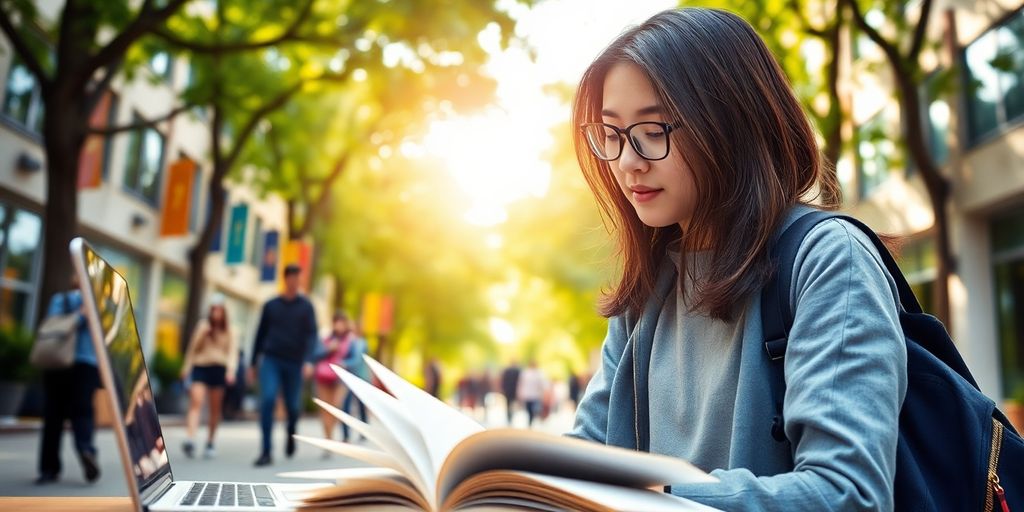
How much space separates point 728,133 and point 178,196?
2015 centimetres

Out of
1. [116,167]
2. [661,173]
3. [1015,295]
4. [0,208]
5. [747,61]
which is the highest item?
[116,167]

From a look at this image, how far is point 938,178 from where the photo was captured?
43.1ft

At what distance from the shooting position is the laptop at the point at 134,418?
110 centimetres

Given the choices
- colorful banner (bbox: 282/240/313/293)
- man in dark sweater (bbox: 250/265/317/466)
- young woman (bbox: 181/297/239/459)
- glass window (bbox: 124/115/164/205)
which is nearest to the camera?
man in dark sweater (bbox: 250/265/317/466)

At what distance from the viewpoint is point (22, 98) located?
16.5 metres

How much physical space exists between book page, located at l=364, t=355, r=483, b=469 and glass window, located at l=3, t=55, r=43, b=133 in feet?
54.8

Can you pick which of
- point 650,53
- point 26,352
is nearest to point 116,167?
point 26,352

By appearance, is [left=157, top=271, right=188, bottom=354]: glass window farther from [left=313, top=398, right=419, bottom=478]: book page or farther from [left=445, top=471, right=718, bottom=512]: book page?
[left=445, top=471, right=718, bottom=512]: book page

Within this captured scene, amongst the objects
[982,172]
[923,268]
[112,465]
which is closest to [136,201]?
[112,465]

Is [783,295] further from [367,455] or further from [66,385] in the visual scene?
[66,385]

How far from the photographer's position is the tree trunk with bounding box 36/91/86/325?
1145 centimetres

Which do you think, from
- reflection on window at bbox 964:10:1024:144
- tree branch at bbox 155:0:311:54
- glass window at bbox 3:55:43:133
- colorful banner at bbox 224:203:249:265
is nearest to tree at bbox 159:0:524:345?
tree branch at bbox 155:0:311:54

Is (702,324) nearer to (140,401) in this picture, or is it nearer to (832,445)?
(832,445)

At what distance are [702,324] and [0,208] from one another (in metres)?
16.8
